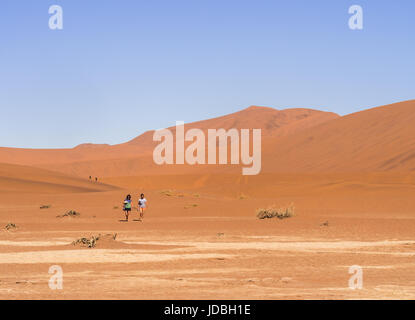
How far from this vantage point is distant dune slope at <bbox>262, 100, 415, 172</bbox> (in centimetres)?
7250

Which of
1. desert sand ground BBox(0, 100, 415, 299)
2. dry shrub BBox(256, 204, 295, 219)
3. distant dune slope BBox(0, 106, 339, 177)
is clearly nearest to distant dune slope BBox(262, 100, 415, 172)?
desert sand ground BBox(0, 100, 415, 299)

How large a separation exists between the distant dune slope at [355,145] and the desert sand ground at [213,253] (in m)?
37.7

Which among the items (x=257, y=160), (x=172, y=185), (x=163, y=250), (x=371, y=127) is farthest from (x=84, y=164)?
(x=163, y=250)

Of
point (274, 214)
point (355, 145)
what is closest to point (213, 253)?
point (274, 214)

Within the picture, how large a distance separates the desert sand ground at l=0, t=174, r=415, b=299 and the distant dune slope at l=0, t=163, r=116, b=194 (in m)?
14.0

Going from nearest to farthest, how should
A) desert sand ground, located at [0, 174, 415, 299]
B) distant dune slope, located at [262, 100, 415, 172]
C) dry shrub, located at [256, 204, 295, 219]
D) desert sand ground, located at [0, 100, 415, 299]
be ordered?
desert sand ground, located at [0, 174, 415, 299]
desert sand ground, located at [0, 100, 415, 299]
dry shrub, located at [256, 204, 295, 219]
distant dune slope, located at [262, 100, 415, 172]

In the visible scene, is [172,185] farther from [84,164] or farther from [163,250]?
[163,250]

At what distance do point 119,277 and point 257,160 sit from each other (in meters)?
87.4

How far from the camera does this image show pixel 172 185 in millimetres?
82688

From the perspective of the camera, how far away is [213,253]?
1606cm

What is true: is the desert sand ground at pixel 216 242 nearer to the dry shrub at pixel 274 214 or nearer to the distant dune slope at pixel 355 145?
the dry shrub at pixel 274 214

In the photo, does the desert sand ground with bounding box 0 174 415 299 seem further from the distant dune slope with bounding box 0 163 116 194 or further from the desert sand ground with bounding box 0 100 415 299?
the distant dune slope with bounding box 0 163 116 194

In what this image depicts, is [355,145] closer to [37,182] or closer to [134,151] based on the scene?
[37,182]

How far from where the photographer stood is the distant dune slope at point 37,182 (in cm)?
4960
